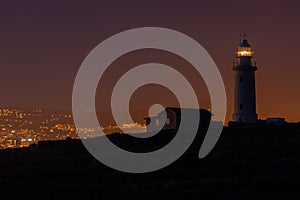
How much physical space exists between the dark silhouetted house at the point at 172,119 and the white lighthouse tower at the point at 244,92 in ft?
36.4

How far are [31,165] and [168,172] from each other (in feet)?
39.2

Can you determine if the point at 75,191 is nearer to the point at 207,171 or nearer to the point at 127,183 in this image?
the point at 127,183

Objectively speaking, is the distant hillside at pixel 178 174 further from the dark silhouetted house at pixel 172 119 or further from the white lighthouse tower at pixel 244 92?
the white lighthouse tower at pixel 244 92

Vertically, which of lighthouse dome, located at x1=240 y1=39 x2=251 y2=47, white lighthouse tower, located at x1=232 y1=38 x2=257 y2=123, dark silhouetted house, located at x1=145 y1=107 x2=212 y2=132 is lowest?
dark silhouetted house, located at x1=145 y1=107 x2=212 y2=132

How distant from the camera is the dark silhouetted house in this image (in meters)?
70.8

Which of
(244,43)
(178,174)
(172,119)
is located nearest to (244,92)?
(244,43)

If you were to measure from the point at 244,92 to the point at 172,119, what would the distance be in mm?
16439

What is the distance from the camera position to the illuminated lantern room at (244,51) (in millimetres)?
85375

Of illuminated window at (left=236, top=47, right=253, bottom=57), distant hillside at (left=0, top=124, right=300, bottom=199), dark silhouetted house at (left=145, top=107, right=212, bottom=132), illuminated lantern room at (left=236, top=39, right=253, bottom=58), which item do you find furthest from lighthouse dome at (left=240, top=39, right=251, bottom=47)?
distant hillside at (left=0, top=124, right=300, bottom=199)

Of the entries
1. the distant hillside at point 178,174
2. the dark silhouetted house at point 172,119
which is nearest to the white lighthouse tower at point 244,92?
the dark silhouetted house at point 172,119

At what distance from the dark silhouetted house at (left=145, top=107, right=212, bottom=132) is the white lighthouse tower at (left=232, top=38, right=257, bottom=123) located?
11.1 meters

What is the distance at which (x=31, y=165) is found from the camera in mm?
42062

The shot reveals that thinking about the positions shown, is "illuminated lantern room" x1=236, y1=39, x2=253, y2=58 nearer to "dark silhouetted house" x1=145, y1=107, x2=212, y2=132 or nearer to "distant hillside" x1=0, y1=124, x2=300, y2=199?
"dark silhouetted house" x1=145, y1=107, x2=212, y2=132

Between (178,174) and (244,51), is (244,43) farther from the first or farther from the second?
(178,174)
